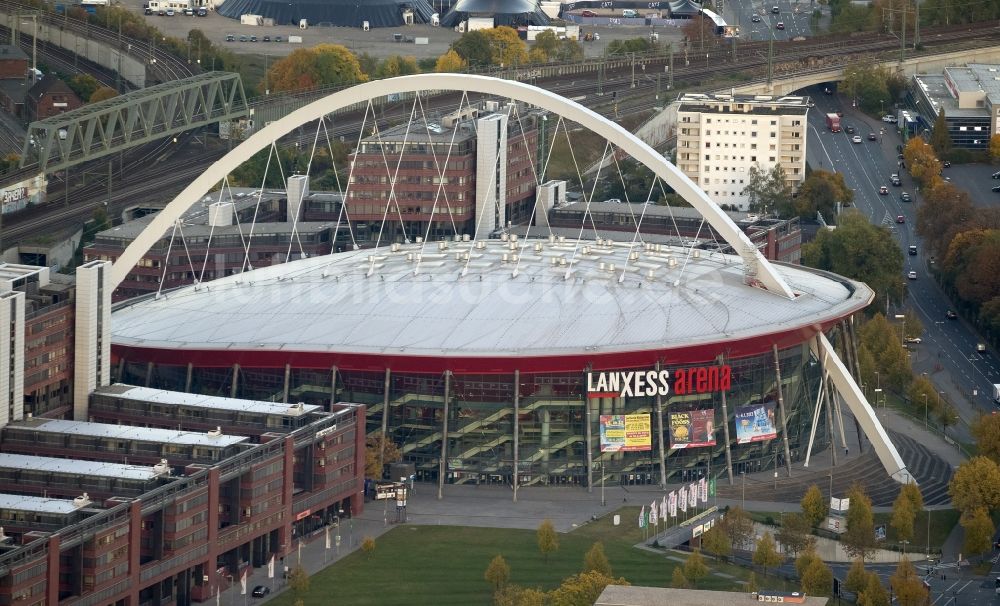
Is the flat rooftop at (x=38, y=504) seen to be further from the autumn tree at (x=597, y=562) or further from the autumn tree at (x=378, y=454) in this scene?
the autumn tree at (x=378, y=454)

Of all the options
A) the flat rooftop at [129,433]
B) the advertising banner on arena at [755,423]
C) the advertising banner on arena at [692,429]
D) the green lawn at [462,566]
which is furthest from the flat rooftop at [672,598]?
the advertising banner on arena at [755,423]

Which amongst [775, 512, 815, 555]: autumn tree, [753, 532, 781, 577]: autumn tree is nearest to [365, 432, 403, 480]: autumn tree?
[775, 512, 815, 555]: autumn tree

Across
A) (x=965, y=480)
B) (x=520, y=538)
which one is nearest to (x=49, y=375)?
(x=520, y=538)

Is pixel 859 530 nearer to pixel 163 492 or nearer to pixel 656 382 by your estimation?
pixel 656 382

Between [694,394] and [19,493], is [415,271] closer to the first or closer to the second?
[694,394]

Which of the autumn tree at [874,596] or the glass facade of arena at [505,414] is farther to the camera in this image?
the glass facade of arena at [505,414]

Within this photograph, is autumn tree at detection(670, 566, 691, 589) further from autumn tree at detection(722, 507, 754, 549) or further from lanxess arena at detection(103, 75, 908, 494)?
lanxess arena at detection(103, 75, 908, 494)

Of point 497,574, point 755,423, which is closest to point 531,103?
point 755,423
